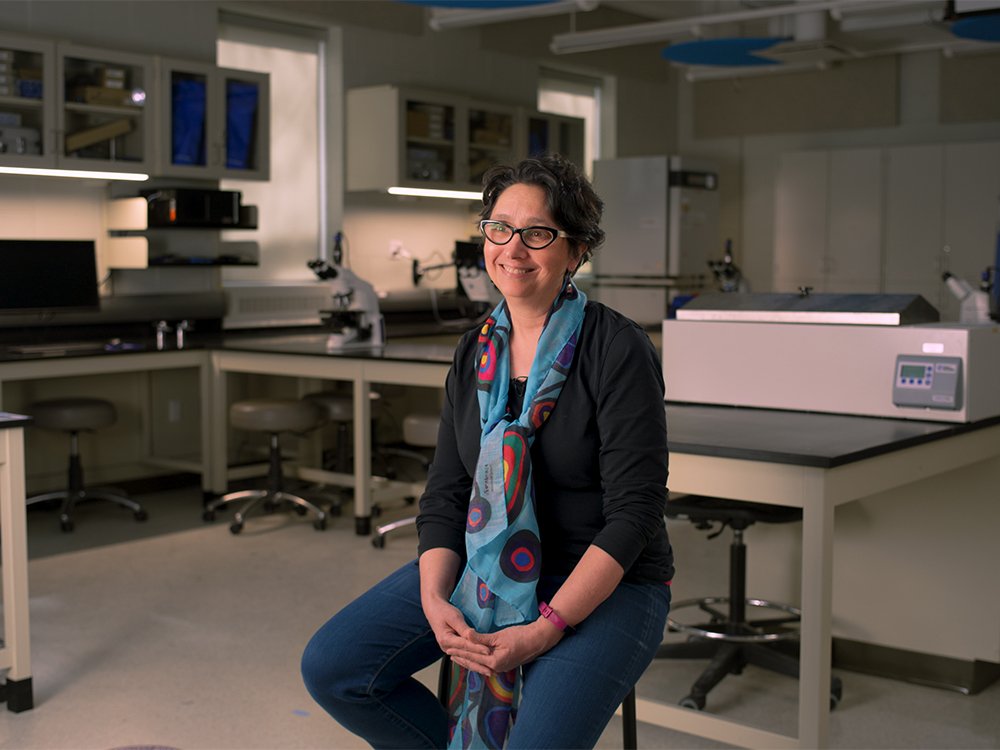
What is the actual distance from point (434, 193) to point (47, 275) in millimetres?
2577

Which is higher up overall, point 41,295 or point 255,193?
point 255,193

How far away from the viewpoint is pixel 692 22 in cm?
654

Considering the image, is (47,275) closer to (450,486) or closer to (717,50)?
(717,50)

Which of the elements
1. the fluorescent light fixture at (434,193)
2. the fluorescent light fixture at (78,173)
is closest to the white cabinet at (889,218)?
the fluorescent light fixture at (434,193)

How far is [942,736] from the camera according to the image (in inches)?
110

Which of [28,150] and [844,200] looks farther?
[844,200]

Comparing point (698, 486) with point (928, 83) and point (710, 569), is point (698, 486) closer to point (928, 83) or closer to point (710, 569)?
point (710, 569)

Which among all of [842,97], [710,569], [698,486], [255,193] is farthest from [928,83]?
[698,486]

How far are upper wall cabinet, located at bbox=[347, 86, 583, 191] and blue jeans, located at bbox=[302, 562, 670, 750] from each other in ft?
16.5

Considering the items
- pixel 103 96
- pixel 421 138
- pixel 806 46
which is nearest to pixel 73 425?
pixel 103 96

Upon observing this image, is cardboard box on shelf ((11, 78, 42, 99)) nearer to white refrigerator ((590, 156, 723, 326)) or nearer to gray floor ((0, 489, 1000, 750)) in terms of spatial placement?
gray floor ((0, 489, 1000, 750))

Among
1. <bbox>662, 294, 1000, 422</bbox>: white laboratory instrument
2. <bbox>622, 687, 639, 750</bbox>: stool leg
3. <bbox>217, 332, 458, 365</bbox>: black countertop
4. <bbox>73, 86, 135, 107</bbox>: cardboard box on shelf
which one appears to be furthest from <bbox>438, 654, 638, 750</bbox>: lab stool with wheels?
<bbox>73, 86, 135, 107</bbox>: cardboard box on shelf

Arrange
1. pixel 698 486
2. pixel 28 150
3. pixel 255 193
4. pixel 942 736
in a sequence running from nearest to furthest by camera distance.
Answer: pixel 698 486 → pixel 942 736 → pixel 28 150 → pixel 255 193

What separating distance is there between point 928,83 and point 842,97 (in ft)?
2.10
